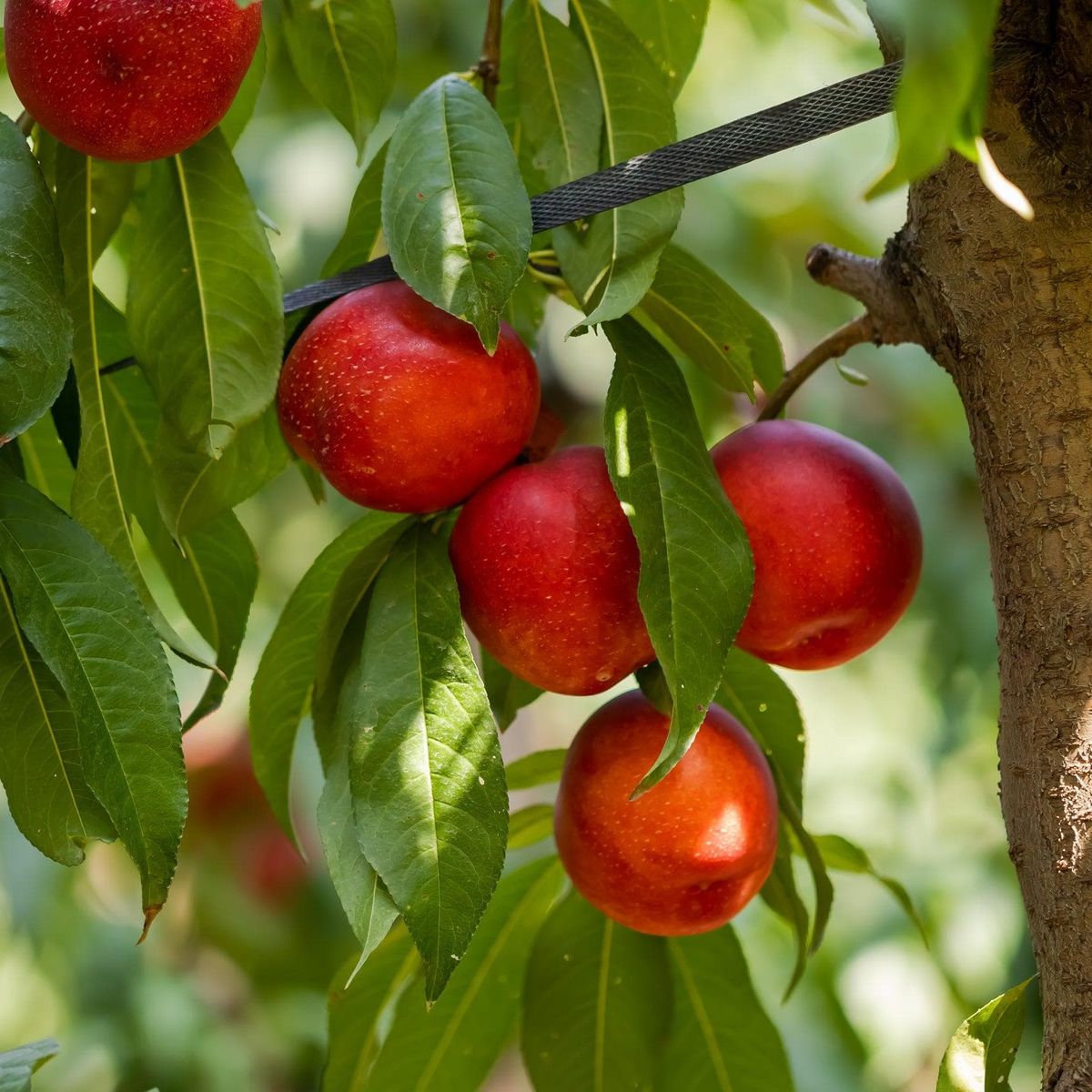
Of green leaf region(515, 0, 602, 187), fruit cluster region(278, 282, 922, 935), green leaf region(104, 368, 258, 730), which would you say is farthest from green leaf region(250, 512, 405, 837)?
green leaf region(515, 0, 602, 187)

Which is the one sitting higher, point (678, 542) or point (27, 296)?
point (27, 296)

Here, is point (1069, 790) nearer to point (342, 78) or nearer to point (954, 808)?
point (342, 78)

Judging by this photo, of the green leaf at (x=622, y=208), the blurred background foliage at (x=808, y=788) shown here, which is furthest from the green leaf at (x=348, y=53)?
the blurred background foliage at (x=808, y=788)

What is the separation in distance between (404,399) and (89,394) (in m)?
0.18

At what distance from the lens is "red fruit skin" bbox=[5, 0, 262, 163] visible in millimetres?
664

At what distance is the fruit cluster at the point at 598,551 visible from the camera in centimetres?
71

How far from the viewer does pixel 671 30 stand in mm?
979

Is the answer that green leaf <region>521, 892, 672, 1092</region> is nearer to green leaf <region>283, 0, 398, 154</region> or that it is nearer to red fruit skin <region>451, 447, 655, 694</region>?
red fruit skin <region>451, 447, 655, 694</region>

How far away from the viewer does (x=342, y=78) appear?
3.02ft

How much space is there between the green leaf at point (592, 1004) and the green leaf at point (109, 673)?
1.24 ft

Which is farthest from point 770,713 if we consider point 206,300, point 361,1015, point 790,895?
point 206,300

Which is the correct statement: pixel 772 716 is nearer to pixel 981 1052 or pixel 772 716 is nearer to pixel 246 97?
pixel 981 1052

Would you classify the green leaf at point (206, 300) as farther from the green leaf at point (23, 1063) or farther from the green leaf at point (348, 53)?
the green leaf at point (23, 1063)

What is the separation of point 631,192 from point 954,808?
1.73m
